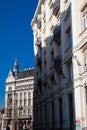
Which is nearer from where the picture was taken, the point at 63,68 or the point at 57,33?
the point at 63,68

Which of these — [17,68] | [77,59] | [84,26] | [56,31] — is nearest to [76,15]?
[84,26]

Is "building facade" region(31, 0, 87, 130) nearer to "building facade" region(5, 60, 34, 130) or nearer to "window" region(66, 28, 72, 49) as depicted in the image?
"window" region(66, 28, 72, 49)

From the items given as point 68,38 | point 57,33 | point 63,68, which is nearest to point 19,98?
point 57,33

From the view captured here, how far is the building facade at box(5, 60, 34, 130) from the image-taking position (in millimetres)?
105188

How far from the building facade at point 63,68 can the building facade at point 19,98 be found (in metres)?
57.8

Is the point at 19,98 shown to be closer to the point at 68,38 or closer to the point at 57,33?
the point at 57,33

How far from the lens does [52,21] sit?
38250 millimetres

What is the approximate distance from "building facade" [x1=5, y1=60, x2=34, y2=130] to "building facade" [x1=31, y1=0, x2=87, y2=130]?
57833 millimetres

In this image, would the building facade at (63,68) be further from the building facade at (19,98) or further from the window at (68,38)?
the building facade at (19,98)

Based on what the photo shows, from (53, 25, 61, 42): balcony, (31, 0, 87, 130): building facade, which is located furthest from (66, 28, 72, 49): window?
(53, 25, 61, 42): balcony

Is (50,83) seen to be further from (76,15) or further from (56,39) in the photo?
(76,15)

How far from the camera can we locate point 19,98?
108938mm

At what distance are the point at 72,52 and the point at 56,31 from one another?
717 cm

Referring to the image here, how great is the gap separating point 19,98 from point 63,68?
263ft
